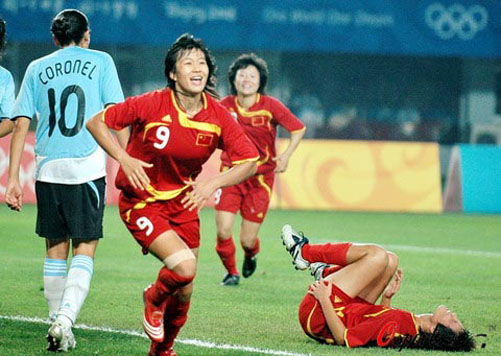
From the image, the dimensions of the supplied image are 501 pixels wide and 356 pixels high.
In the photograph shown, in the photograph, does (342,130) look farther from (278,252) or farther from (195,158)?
(195,158)

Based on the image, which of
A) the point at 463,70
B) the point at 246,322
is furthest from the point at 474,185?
the point at 246,322

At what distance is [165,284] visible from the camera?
6910 millimetres

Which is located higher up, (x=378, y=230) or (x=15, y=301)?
(x=15, y=301)

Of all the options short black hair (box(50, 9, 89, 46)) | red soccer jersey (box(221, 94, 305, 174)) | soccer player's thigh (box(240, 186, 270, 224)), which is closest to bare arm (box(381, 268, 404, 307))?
short black hair (box(50, 9, 89, 46))

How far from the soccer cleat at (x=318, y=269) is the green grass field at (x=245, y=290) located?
0.42 m

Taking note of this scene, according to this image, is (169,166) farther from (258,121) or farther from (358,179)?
(358,179)

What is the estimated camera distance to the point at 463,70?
24.2 m

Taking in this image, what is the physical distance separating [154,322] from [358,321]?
1468 millimetres

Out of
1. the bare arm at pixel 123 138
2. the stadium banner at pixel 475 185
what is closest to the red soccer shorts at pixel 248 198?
the bare arm at pixel 123 138

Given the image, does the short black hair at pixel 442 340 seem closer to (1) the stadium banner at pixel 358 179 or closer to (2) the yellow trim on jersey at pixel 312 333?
(2) the yellow trim on jersey at pixel 312 333

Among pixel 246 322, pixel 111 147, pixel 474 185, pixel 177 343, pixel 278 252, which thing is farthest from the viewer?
pixel 474 185

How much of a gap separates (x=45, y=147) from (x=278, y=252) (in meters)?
7.15

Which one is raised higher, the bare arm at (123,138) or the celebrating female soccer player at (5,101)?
the celebrating female soccer player at (5,101)

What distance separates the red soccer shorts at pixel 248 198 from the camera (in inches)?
467
